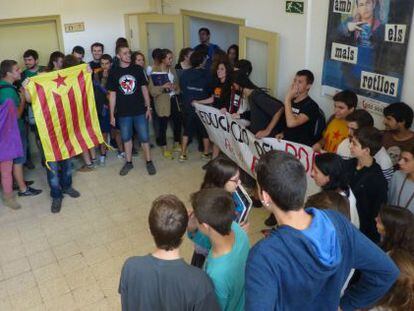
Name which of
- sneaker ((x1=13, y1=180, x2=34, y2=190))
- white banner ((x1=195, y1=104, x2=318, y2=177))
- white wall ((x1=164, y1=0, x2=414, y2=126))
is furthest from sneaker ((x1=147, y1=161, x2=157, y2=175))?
white wall ((x1=164, y1=0, x2=414, y2=126))

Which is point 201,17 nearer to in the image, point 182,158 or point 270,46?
point 270,46

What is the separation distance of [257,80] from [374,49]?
6.05ft

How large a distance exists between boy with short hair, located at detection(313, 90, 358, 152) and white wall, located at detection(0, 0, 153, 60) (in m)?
4.13

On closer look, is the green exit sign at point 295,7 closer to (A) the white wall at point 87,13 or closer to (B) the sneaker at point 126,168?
(B) the sneaker at point 126,168

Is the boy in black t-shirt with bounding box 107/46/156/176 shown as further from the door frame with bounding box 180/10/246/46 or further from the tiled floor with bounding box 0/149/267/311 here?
the door frame with bounding box 180/10/246/46

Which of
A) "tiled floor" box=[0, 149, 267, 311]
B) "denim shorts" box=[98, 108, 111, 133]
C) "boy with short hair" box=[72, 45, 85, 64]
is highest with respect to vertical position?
"boy with short hair" box=[72, 45, 85, 64]

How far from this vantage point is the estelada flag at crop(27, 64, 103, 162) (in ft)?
13.4

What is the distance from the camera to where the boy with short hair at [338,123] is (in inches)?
139

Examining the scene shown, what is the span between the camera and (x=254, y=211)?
4344 millimetres

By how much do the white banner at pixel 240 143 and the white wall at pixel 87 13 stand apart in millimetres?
2368

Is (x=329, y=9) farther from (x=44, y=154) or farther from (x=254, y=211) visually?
(x=44, y=154)

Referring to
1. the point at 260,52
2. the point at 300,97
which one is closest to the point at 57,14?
the point at 260,52

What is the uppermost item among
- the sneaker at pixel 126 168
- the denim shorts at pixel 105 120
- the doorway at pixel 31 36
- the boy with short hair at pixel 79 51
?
the doorway at pixel 31 36

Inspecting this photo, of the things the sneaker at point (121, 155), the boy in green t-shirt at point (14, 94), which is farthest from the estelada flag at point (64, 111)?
the sneaker at point (121, 155)
